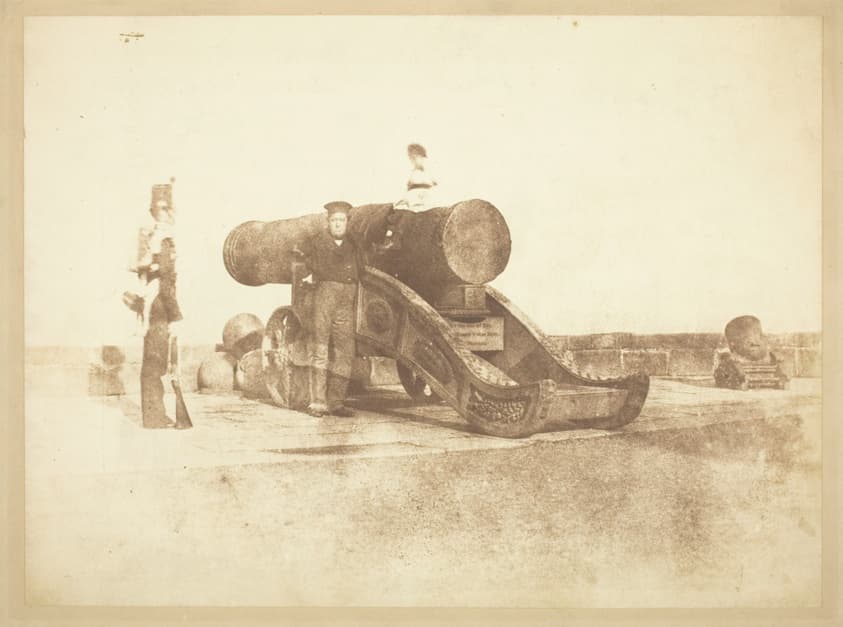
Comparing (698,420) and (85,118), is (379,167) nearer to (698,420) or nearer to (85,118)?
(85,118)

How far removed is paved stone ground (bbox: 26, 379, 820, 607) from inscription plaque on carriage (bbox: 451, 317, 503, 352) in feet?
1.98

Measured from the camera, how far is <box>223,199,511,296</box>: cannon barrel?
5527 mm

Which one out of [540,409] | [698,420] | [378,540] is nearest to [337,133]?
[540,409]

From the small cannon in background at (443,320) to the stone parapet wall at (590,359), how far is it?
18 cm

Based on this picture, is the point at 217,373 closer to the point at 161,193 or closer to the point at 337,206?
the point at 161,193

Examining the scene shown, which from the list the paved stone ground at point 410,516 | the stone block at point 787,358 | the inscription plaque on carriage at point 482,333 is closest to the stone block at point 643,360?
the paved stone ground at point 410,516

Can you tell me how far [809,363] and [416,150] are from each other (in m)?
2.42

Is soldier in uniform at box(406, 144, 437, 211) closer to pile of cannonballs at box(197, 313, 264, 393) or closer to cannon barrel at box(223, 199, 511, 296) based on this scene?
cannon barrel at box(223, 199, 511, 296)

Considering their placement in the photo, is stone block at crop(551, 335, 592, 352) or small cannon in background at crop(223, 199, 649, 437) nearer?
small cannon in background at crop(223, 199, 649, 437)

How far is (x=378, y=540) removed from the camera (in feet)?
17.1

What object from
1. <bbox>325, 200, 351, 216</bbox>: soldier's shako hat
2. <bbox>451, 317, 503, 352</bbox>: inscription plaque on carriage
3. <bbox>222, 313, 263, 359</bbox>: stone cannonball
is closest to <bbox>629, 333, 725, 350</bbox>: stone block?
<bbox>451, 317, 503, 352</bbox>: inscription plaque on carriage

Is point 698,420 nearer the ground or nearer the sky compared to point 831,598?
nearer the sky

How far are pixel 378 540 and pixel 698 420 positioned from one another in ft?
6.24

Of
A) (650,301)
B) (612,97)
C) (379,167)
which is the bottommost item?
(650,301)
